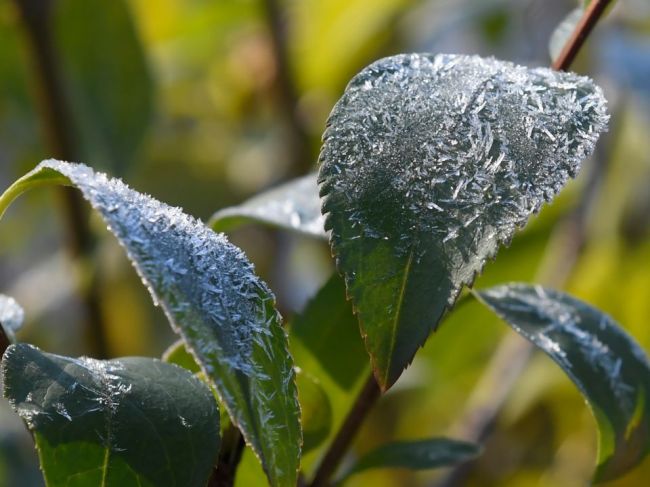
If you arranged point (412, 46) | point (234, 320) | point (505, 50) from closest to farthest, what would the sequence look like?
point (234, 320), point (412, 46), point (505, 50)

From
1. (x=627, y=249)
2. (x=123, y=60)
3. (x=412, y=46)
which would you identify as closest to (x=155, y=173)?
(x=123, y=60)

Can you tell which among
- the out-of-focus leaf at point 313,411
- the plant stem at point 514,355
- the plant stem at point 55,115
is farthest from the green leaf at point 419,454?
the plant stem at point 55,115

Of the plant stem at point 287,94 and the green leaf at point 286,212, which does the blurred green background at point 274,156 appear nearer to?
the plant stem at point 287,94

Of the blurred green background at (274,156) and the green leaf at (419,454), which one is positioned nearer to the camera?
the green leaf at (419,454)

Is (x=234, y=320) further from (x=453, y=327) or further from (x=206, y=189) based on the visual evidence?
(x=206, y=189)

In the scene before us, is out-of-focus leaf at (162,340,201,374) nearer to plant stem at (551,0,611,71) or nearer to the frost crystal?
the frost crystal

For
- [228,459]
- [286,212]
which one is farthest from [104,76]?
[228,459]
